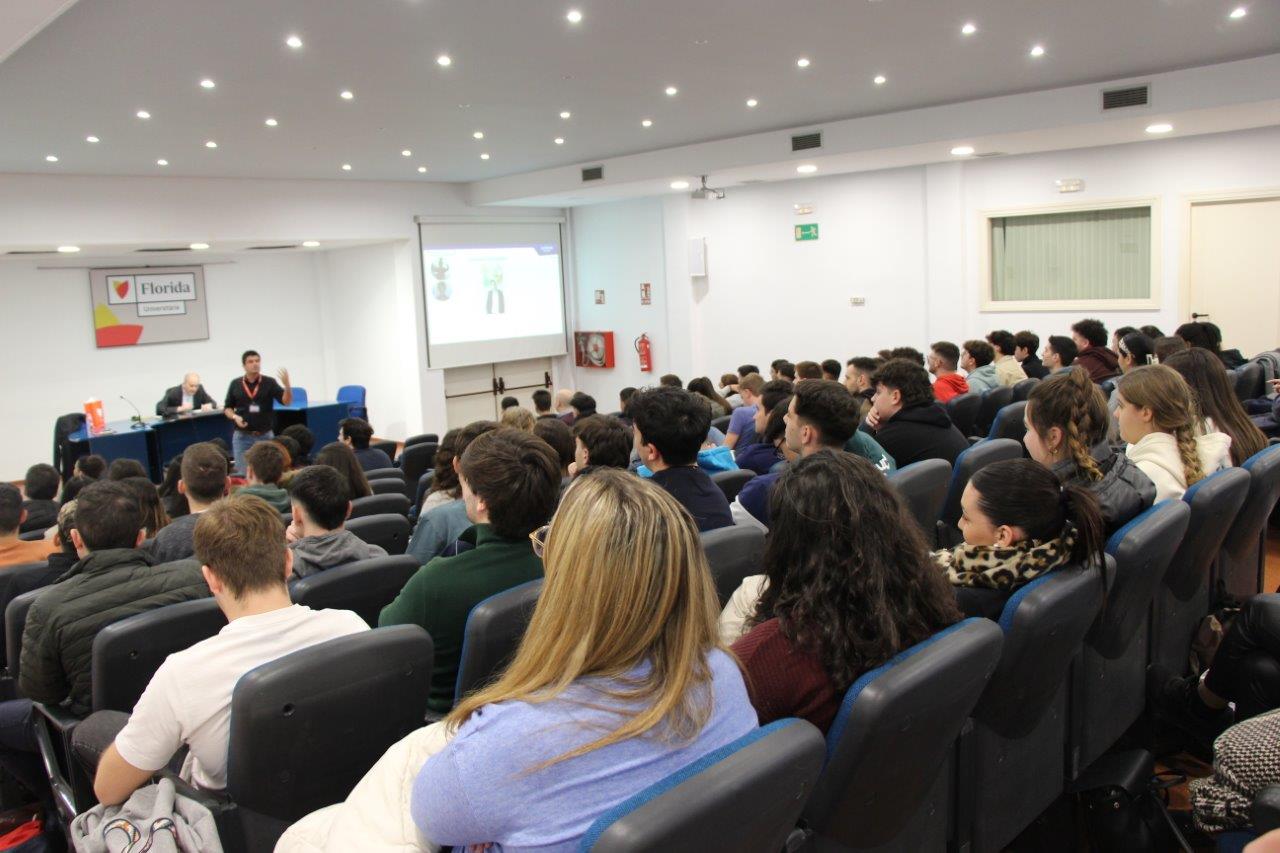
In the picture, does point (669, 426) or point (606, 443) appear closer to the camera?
point (669, 426)

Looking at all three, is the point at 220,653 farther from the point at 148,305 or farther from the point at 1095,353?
the point at 148,305

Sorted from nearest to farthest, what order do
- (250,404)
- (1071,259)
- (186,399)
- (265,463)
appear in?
(265,463), (250,404), (1071,259), (186,399)

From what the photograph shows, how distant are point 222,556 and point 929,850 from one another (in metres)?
1.84

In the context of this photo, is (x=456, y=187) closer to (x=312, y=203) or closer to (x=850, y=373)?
(x=312, y=203)

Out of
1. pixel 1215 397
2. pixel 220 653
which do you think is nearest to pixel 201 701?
pixel 220 653

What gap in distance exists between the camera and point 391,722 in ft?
7.47

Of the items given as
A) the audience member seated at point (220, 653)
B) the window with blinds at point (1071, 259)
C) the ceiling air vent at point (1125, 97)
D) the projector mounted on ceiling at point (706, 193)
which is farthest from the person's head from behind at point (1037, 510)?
→ the projector mounted on ceiling at point (706, 193)

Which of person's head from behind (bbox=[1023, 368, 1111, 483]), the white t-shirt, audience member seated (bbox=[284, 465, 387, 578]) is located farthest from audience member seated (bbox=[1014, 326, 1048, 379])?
the white t-shirt

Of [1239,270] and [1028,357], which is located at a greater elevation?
[1239,270]

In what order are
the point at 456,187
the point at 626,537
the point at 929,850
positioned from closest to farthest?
the point at 626,537
the point at 929,850
the point at 456,187

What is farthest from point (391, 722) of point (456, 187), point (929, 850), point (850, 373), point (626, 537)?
point (456, 187)

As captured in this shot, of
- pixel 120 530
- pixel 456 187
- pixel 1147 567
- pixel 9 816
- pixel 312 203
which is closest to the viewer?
pixel 1147 567

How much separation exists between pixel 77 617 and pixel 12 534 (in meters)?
1.54

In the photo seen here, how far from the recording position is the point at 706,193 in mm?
11867
